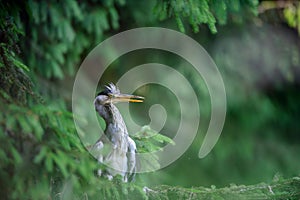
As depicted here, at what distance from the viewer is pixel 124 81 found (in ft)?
20.5

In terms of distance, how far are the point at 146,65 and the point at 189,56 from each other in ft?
1.74

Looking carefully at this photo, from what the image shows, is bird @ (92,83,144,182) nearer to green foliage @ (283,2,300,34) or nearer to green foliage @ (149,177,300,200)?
green foliage @ (149,177,300,200)

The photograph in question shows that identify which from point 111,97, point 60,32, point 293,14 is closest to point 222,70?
point 293,14

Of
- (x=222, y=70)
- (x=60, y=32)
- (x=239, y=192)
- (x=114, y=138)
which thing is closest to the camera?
(x=114, y=138)

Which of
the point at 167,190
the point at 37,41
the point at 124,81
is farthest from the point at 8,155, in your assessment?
the point at 124,81

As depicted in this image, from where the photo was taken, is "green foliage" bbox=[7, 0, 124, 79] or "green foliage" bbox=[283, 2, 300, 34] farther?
"green foliage" bbox=[283, 2, 300, 34]

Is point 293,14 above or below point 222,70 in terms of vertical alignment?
above

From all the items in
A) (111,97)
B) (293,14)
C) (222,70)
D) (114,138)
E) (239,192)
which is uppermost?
(293,14)

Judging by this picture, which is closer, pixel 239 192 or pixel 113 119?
pixel 113 119

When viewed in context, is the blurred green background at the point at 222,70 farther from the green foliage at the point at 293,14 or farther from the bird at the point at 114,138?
the bird at the point at 114,138

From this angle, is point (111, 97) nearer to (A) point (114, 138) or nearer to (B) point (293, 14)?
(A) point (114, 138)

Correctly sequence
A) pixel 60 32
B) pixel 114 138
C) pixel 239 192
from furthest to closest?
1. pixel 60 32
2. pixel 239 192
3. pixel 114 138

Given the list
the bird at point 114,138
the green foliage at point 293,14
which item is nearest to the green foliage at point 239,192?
the bird at point 114,138

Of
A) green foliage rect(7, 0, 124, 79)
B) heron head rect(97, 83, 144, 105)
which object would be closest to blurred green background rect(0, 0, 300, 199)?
green foliage rect(7, 0, 124, 79)
